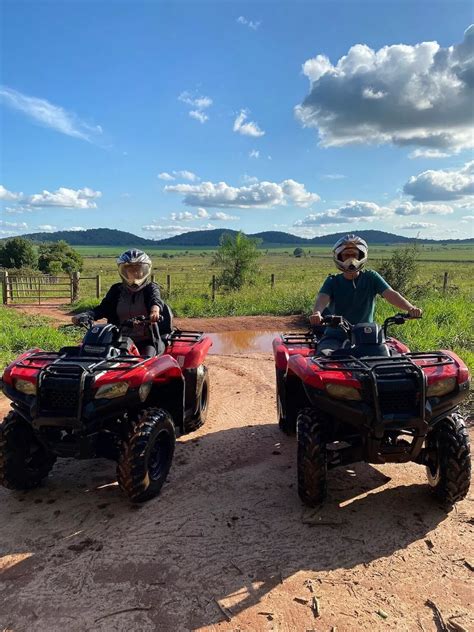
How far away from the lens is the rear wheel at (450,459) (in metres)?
3.54

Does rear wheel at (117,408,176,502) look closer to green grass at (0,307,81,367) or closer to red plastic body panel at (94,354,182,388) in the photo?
red plastic body panel at (94,354,182,388)

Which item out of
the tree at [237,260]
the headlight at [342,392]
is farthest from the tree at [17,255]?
the headlight at [342,392]

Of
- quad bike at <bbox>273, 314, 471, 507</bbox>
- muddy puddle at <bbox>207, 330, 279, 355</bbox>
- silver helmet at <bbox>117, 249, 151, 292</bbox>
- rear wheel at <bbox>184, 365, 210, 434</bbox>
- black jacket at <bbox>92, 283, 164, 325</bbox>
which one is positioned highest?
silver helmet at <bbox>117, 249, 151, 292</bbox>

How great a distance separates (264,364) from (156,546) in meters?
5.77

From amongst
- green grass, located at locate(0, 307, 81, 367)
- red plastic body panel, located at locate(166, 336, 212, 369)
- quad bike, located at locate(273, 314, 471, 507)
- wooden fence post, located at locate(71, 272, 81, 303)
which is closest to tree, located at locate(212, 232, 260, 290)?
wooden fence post, located at locate(71, 272, 81, 303)

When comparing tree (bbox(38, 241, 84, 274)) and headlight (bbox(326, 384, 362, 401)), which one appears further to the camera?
tree (bbox(38, 241, 84, 274))

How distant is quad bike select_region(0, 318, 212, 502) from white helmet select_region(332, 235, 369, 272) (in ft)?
6.19

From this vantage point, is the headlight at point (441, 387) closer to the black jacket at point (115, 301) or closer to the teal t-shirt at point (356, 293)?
the teal t-shirt at point (356, 293)

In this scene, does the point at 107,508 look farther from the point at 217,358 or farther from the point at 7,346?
the point at 7,346

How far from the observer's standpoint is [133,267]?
4867mm

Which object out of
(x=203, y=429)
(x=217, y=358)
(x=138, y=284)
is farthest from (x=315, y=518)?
(x=217, y=358)

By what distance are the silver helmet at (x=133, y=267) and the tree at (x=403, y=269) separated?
48.1ft

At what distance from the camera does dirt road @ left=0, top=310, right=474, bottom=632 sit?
2.69 meters

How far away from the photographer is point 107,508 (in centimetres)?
383
